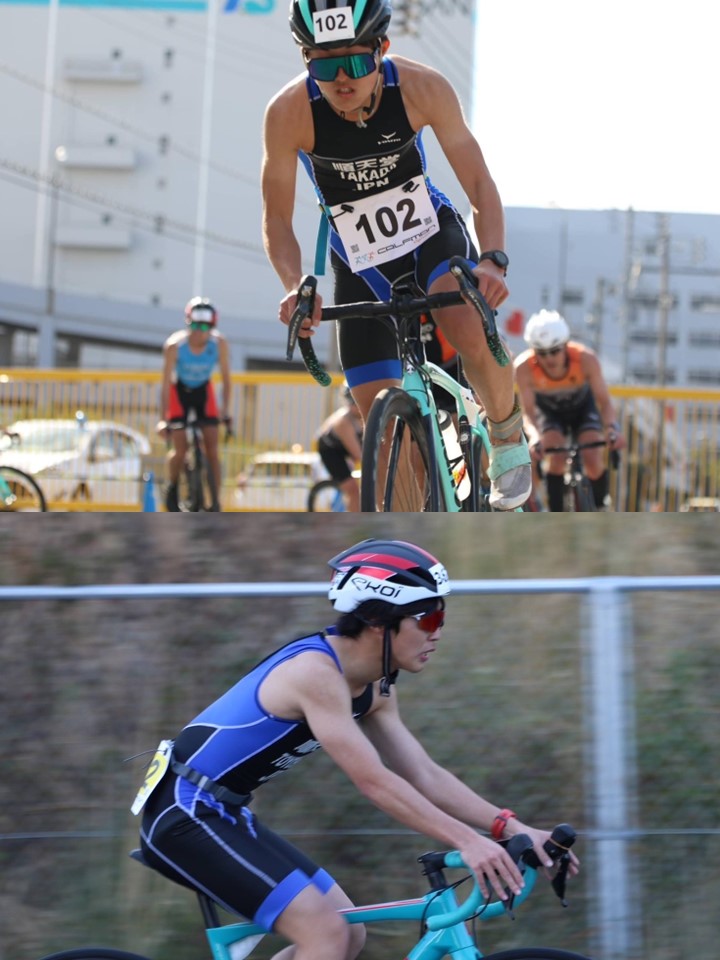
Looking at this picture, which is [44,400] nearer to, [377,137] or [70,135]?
[377,137]

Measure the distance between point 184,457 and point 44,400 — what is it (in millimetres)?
4949

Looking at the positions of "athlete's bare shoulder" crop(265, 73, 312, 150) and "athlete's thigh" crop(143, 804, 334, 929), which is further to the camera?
"athlete's bare shoulder" crop(265, 73, 312, 150)

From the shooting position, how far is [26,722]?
16.5 ft

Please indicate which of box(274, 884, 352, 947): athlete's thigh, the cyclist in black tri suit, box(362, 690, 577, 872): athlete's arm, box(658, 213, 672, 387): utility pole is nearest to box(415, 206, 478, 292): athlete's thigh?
the cyclist in black tri suit

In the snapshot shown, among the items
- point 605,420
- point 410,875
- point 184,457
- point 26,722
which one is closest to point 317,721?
point 410,875

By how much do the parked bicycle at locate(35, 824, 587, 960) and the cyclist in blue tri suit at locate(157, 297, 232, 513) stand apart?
787 cm

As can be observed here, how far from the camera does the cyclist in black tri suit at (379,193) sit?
455cm

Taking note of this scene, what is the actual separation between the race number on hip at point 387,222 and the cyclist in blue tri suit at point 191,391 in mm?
6479

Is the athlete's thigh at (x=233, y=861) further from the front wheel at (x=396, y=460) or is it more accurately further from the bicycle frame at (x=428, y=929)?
the front wheel at (x=396, y=460)

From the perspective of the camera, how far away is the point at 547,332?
9.45 metres

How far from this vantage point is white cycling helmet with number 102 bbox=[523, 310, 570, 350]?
31.0 feet

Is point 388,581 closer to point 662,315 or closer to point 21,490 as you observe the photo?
point 21,490

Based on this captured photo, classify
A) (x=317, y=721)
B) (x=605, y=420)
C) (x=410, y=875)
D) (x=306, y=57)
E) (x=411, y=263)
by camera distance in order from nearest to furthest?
(x=317, y=721) < (x=306, y=57) < (x=410, y=875) < (x=411, y=263) < (x=605, y=420)

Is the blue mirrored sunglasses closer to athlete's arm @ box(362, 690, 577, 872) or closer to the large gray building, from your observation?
athlete's arm @ box(362, 690, 577, 872)
